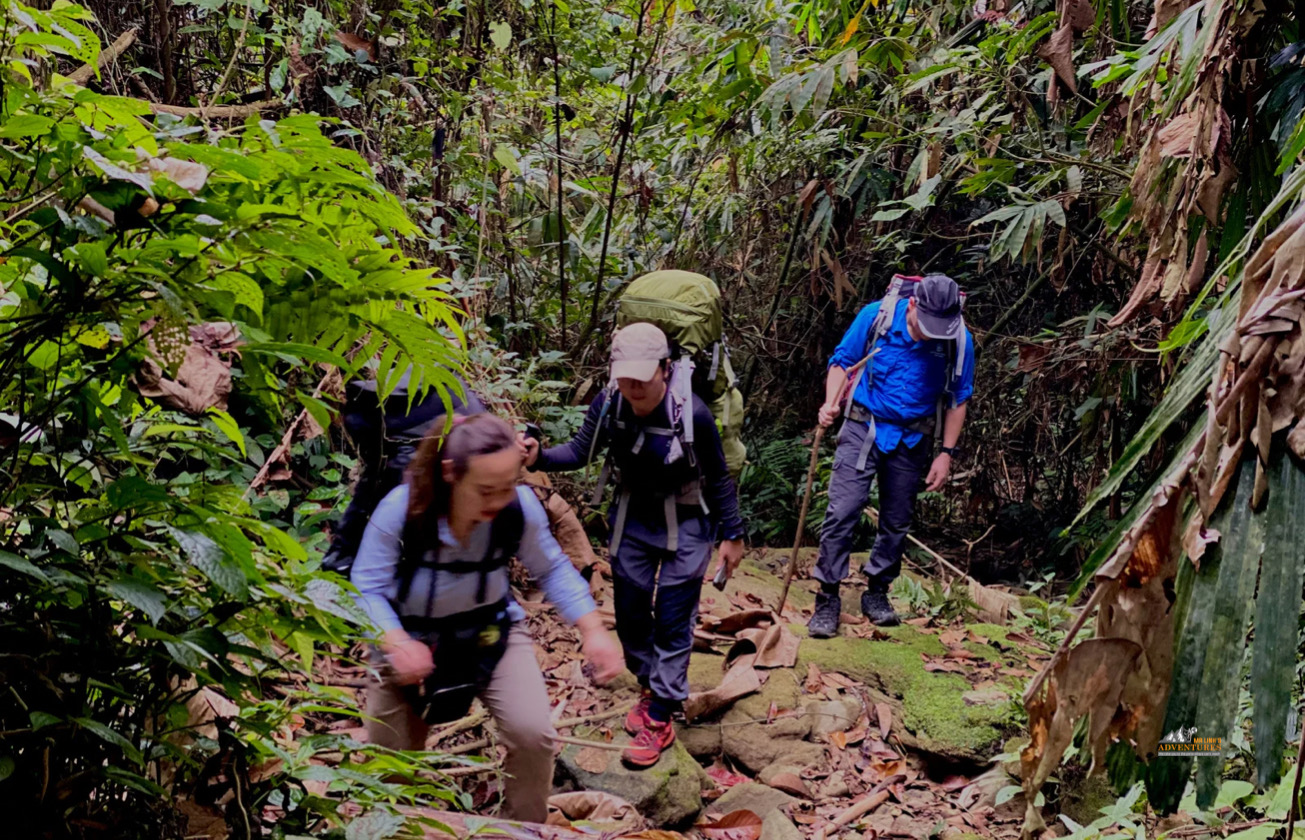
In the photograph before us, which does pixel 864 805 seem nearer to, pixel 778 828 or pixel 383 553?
pixel 778 828

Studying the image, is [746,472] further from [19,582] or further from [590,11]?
[19,582]

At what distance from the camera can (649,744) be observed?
13.6 ft

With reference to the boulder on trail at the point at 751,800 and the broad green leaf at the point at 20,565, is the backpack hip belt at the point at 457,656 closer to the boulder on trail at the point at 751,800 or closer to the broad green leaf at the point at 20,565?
the broad green leaf at the point at 20,565

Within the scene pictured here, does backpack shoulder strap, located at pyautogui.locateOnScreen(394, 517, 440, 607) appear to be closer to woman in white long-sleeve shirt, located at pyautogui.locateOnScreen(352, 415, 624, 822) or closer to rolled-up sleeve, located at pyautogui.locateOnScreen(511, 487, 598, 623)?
woman in white long-sleeve shirt, located at pyautogui.locateOnScreen(352, 415, 624, 822)

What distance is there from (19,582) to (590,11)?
20.5 ft

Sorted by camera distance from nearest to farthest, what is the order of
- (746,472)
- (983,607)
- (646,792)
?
1. (646,792)
2. (983,607)
3. (746,472)

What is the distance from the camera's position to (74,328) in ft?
5.05

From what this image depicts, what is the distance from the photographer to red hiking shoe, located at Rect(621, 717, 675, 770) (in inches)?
160

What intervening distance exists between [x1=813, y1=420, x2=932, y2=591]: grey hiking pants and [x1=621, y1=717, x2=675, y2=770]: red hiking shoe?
1.86 meters

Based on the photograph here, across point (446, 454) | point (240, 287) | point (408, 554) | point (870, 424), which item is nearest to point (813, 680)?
point (870, 424)

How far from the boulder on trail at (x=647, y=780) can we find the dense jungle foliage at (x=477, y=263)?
139cm

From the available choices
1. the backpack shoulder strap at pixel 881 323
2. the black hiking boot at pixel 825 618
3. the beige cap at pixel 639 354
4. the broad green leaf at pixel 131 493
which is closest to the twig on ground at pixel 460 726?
the beige cap at pixel 639 354

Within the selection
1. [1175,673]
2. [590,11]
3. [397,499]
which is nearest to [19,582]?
[397,499]

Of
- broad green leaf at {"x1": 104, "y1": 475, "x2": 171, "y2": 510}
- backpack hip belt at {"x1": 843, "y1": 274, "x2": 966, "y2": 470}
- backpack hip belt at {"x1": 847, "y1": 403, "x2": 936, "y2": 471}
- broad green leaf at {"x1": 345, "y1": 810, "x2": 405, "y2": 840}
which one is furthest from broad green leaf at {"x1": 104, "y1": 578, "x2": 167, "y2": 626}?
backpack hip belt at {"x1": 847, "y1": 403, "x2": 936, "y2": 471}
